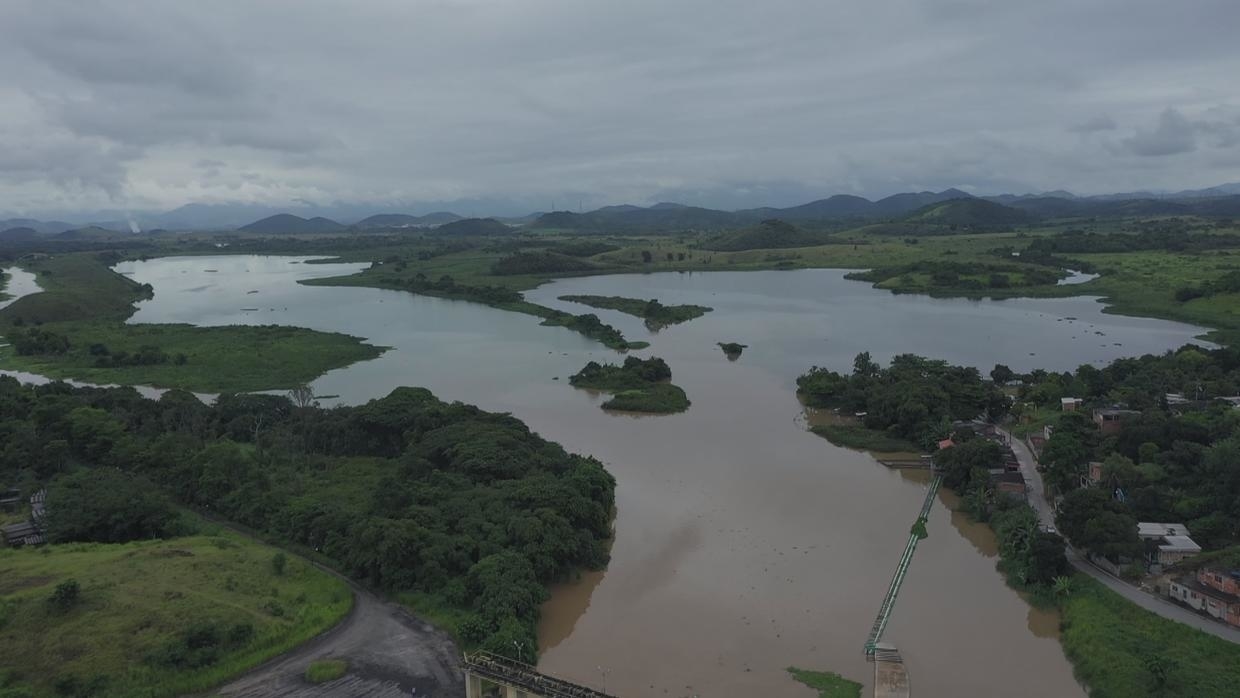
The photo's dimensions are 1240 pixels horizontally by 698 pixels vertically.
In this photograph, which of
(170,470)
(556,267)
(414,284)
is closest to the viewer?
(170,470)

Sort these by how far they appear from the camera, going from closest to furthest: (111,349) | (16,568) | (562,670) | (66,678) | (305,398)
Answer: (66,678)
(562,670)
(16,568)
(305,398)
(111,349)

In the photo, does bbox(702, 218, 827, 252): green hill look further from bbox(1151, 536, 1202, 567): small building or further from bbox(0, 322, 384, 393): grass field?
bbox(1151, 536, 1202, 567): small building

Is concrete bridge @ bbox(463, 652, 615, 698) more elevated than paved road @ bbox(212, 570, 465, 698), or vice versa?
concrete bridge @ bbox(463, 652, 615, 698)

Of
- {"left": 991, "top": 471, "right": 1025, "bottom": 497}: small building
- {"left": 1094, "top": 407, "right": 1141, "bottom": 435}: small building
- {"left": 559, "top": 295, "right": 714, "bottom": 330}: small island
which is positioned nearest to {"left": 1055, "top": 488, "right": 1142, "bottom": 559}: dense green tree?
{"left": 991, "top": 471, "right": 1025, "bottom": 497}: small building

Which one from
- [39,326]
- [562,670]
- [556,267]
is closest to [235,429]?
[562,670]

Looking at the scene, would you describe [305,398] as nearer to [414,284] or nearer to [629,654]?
[629,654]

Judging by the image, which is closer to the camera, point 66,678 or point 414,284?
point 66,678

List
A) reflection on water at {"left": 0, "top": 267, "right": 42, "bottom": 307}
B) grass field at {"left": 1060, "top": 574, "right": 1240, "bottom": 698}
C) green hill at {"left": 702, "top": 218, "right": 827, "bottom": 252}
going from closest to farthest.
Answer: grass field at {"left": 1060, "top": 574, "right": 1240, "bottom": 698} < reflection on water at {"left": 0, "top": 267, "right": 42, "bottom": 307} < green hill at {"left": 702, "top": 218, "right": 827, "bottom": 252}

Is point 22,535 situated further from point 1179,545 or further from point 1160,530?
point 1160,530
